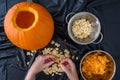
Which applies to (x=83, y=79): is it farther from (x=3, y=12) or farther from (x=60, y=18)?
(x=3, y=12)

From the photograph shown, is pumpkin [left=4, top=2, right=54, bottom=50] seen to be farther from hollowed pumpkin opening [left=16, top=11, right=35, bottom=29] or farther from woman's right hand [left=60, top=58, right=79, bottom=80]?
woman's right hand [left=60, top=58, right=79, bottom=80]

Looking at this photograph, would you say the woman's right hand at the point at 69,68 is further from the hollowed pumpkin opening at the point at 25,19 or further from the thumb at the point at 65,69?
the hollowed pumpkin opening at the point at 25,19

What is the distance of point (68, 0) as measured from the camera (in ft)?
3.61

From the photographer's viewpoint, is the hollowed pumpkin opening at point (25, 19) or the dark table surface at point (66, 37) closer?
the hollowed pumpkin opening at point (25, 19)

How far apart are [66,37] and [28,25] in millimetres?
193

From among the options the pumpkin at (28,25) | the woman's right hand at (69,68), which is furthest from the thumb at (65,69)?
the pumpkin at (28,25)

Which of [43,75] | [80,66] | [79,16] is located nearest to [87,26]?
[79,16]

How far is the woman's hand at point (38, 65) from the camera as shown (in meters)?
1.01

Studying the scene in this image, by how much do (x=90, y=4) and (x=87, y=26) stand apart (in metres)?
0.10

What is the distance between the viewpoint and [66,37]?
3.58 feet

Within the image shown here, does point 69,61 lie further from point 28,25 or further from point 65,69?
point 28,25

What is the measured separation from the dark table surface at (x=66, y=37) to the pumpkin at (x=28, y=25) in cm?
10

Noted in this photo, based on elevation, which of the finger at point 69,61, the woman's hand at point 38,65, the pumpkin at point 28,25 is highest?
the pumpkin at point 28,25

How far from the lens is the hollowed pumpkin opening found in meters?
0.96
